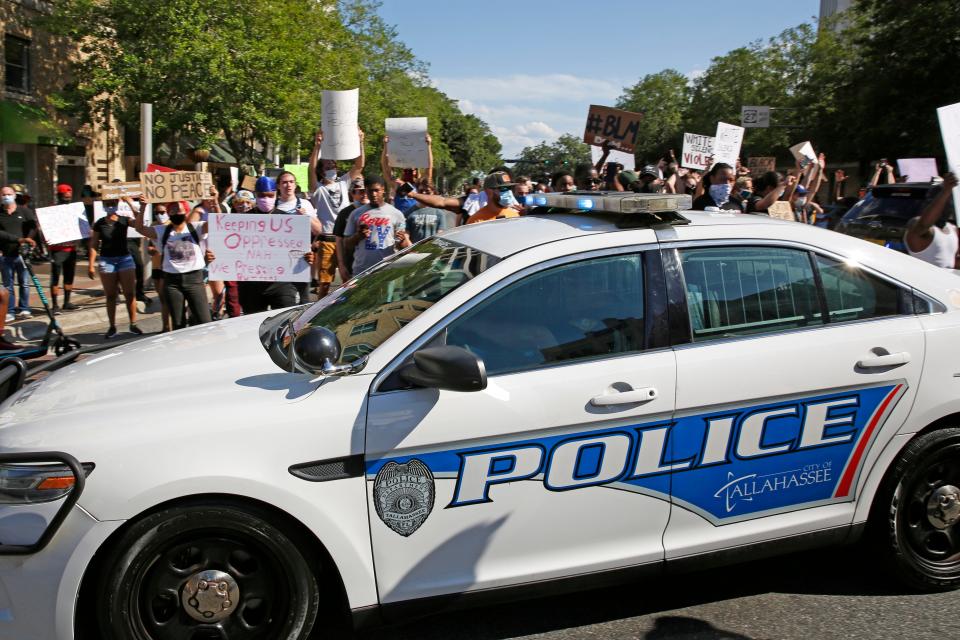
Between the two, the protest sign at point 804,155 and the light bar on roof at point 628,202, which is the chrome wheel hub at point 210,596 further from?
the protest sign at point 804,155

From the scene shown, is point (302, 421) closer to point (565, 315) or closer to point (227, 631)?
point (227, 631)

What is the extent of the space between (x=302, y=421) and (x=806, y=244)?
7.40 ft

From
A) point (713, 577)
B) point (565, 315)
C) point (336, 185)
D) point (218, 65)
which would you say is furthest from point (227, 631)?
point (218, 65)

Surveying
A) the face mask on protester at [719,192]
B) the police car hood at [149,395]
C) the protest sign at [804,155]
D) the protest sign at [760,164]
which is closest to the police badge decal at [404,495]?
the police car hood at [149,395]

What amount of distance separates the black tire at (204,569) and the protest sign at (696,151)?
41.6 ft

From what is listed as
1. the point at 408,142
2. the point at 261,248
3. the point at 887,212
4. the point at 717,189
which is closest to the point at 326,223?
the point at 408,142

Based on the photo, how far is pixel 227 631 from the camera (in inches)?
115

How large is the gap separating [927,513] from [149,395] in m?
3.26

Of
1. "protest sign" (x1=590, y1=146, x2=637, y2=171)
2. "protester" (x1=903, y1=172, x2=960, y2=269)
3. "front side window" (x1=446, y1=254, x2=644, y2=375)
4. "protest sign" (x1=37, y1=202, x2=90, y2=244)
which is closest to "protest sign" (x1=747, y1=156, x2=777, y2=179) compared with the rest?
"protest sign" (x1=590, y1=146, x2=637, y2=171)

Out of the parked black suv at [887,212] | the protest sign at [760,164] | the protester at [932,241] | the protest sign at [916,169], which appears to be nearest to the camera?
the protester at [932,241]

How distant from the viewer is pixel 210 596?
→ 2.87 metres

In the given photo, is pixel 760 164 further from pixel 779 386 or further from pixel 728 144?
pixel 779 386

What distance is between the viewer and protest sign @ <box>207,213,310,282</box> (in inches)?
302

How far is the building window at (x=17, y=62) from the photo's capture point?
2230cm
